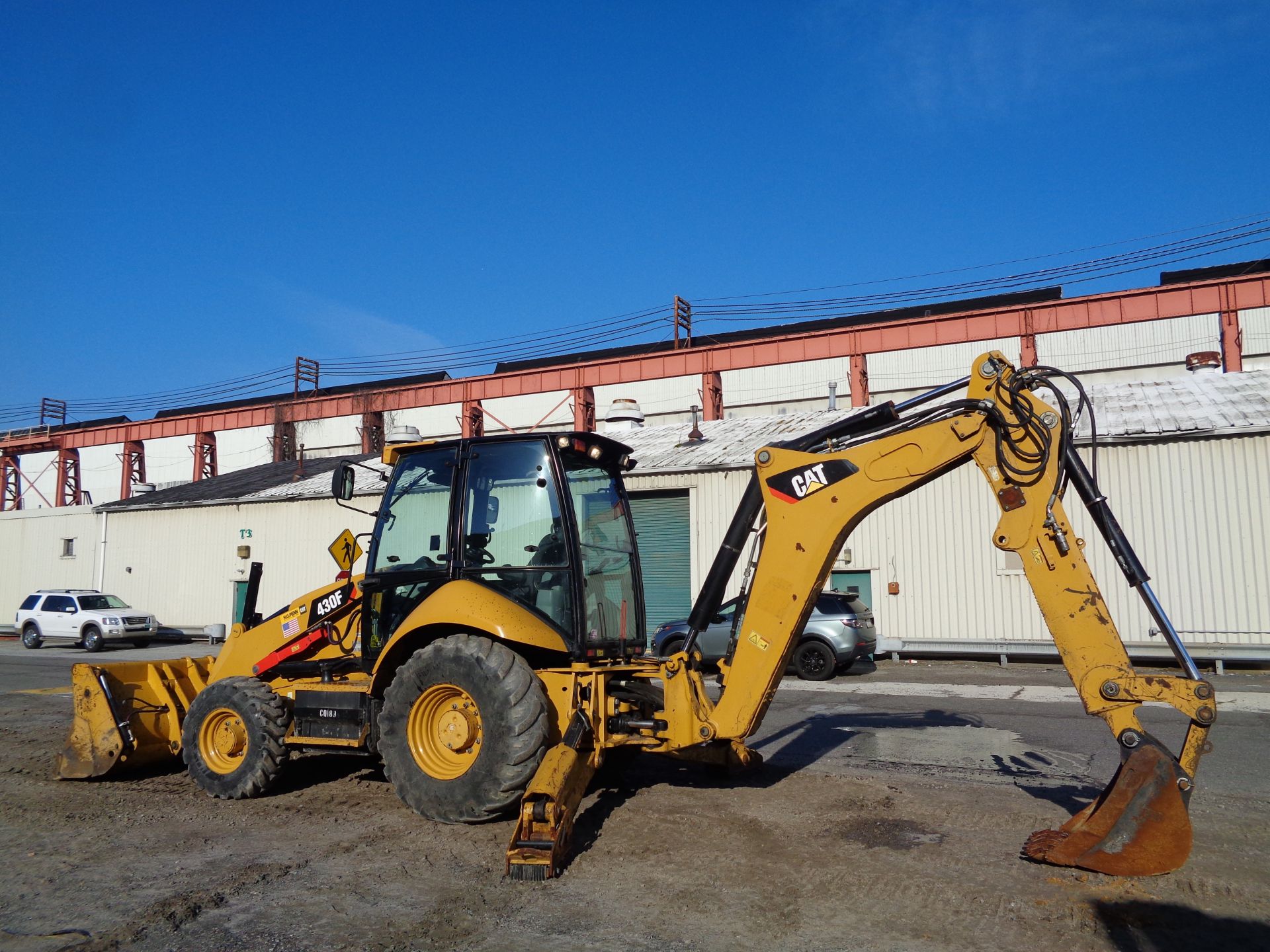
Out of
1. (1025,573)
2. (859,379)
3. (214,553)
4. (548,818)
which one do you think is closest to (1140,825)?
(1025,573)

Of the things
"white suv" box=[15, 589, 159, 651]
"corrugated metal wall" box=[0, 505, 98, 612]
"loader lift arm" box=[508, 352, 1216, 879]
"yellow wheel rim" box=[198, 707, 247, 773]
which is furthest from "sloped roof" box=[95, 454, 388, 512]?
"loader lift arm" box=[508, 352, 1216, 879]

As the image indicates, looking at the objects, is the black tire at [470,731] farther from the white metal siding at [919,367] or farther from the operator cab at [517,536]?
the white metal siding at [919,367]

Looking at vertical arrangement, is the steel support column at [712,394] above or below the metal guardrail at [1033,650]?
above

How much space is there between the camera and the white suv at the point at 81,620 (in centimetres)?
2653

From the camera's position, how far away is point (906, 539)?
2025cm

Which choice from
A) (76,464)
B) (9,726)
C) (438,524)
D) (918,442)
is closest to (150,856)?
(438,524)

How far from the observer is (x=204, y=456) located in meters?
44.2

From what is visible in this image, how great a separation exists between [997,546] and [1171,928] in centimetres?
218

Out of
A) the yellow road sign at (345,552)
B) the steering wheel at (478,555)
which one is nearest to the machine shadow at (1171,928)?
the steering wheel at (478,555)

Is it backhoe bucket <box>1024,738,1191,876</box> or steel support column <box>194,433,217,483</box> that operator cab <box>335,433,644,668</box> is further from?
steel support column <box>194,433,217,483</box>

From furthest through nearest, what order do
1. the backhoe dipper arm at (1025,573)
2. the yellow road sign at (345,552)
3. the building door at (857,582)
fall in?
the building door at (857,582)
the yellow road sign at (345,552)
the backhoe dipper arm at (1025,573)

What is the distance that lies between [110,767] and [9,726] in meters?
4.78

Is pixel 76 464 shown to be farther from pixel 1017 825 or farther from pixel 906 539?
pixel 1017 825

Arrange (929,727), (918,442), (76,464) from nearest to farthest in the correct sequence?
(918,442)
(929,727)
(76,464)
